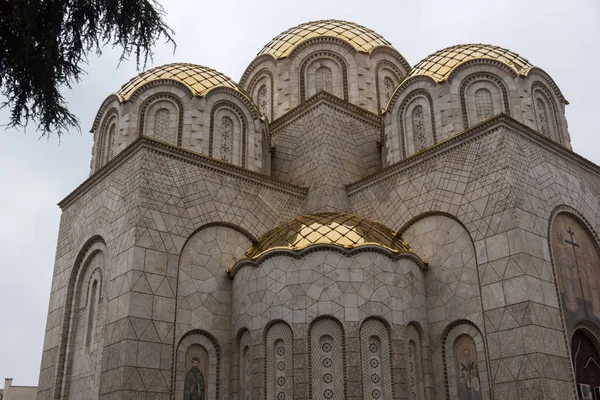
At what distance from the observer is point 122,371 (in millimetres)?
13094

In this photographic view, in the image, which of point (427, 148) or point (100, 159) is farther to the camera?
point (100, 159)

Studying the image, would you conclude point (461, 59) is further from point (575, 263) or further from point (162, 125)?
point (162, 125)

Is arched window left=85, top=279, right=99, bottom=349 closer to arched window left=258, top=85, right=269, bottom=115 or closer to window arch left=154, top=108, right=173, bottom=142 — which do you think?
window arch left=154, top=108, right=173, bottom=142

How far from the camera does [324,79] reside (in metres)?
21.6

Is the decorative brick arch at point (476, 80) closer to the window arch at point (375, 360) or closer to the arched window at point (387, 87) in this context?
the arched window at point (387, 87)

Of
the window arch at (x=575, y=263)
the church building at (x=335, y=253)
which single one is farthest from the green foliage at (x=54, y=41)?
the window arch at (x=575, y=263)

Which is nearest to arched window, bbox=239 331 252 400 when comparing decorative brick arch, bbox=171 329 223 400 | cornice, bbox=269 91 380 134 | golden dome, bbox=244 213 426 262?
decorative brick arch, bbox=171 329 223 400

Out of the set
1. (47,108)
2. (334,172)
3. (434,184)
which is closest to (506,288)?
(434,184)

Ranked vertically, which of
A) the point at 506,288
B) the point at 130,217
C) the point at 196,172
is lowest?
the point at 506,288

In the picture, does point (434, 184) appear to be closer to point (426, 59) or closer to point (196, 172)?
point (426, 59)

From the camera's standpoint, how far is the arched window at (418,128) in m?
17.1

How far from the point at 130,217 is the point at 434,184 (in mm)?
7070

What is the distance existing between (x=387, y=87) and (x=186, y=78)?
7.46 m

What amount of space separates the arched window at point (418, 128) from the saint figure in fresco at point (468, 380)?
5691 millimetres
